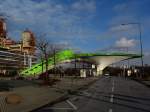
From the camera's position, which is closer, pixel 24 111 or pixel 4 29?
pixel 4 29

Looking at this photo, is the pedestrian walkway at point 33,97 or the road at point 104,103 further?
the pedestrian walkway at point 33,97

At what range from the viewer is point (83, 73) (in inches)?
3789

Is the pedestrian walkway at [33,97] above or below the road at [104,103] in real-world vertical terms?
above

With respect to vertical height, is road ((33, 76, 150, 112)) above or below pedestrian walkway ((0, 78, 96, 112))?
below

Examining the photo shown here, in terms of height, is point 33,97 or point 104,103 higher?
point 33,97

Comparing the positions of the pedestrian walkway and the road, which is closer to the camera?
the road

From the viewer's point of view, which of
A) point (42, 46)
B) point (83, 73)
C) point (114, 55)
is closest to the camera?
point (42, 46)

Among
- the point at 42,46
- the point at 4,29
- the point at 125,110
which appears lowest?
the point at 125,110

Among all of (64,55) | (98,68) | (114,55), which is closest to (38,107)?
(64,55)

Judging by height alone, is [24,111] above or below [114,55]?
below

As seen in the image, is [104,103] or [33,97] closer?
[104,103]

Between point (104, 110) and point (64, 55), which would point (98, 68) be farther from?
point (104, 110)

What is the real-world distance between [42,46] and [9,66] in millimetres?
123261

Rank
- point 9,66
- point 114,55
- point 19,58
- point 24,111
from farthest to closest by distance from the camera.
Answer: point 19,58
point 9,66
point 114,55
point 24,111
